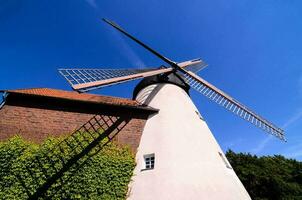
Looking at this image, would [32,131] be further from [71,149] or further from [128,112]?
[128,112]

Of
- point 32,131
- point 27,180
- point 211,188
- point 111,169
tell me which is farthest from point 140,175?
point 32,131

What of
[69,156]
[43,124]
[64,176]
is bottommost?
[64,176]

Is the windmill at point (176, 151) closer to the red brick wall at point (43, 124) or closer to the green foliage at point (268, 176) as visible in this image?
the red brick wall at point (43, 124)

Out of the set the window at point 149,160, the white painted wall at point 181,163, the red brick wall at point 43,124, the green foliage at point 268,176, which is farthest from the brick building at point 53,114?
the green foliage at point 268,176

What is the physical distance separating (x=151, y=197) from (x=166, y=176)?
111cm

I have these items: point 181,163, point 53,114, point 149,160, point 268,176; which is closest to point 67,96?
point 53,114

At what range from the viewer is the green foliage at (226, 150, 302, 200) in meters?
25.8

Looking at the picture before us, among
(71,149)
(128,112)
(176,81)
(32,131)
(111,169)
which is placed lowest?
(111,169)

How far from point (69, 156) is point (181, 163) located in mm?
5323

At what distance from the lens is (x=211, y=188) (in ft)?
36.3

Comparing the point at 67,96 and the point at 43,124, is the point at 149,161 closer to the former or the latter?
the point at 43,124

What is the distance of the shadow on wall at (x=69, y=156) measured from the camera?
36.7 ft

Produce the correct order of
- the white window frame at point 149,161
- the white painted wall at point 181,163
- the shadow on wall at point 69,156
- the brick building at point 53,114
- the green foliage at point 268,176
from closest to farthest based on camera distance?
1. the white painted wall at point 181,163
2. the shadow on wall at point 69,156
3. the white window frame at point 149,161
4. the brick building at point 53,114
5. the green foliage at point 268,176

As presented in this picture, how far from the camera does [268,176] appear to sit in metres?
26.5
